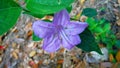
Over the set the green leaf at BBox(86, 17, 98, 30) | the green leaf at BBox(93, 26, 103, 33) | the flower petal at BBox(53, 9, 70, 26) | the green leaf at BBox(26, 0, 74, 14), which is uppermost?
the green leaf at BBox(26, 0, 74, 14)

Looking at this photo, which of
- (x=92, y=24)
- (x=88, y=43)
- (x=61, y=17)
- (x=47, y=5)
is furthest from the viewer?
(x=92, y=24)

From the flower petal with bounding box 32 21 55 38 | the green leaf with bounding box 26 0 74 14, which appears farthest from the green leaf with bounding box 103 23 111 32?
the green leaf with bounding box 26 0 74 14

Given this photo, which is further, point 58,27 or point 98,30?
point 98,30

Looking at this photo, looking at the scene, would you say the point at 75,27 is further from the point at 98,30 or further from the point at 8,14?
the point at 98,30

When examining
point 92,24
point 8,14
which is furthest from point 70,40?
point 92,24

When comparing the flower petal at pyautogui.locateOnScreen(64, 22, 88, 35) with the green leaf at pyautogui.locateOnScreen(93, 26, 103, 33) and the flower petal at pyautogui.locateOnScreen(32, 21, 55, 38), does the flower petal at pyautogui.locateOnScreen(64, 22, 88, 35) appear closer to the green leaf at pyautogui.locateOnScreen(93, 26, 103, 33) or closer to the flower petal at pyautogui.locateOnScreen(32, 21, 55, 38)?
the flower petal at pyautogui.locateOnScreen(32, 21, 55, 38)

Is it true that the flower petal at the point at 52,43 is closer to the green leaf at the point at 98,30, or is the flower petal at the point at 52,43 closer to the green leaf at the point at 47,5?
the green leaf at the point at 47,5

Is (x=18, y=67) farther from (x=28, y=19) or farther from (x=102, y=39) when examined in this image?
(x=102, y=39)

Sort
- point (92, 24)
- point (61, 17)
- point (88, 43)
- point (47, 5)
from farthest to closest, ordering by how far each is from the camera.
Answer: point (92, 24)
point (88, 43)
point (61, 17)
point (47, 5)
